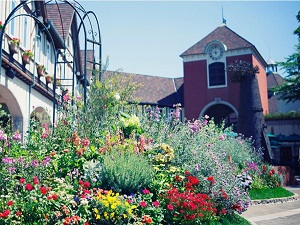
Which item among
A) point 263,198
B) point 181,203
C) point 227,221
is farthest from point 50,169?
point 263,198

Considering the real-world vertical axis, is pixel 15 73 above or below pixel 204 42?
below

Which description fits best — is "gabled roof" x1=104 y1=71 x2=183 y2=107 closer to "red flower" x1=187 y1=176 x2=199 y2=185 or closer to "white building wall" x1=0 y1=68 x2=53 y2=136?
"white building wall" x1=0 y1=68 x2=53 y2=136

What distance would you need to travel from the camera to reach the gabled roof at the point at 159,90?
111 feet

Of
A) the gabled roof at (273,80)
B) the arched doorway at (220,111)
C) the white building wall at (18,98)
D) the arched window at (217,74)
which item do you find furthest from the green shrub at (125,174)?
the gabled roof at (273,80)

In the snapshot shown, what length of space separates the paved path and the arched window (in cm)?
2049

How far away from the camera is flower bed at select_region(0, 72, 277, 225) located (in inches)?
199

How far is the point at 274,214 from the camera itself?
895 cm

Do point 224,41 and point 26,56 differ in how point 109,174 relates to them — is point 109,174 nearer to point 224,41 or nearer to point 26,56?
point 26,56

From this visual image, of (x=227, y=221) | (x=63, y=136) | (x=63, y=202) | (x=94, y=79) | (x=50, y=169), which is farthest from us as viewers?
(x=94, y=79)

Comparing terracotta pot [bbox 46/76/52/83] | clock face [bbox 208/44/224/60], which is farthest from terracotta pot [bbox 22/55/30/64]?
clock face [bbox 208/44/224/60]

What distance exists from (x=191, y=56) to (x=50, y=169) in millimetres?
26939

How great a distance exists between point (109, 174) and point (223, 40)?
2786 cm

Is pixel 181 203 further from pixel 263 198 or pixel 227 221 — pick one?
pixel 263 198

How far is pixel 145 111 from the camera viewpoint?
936cm
